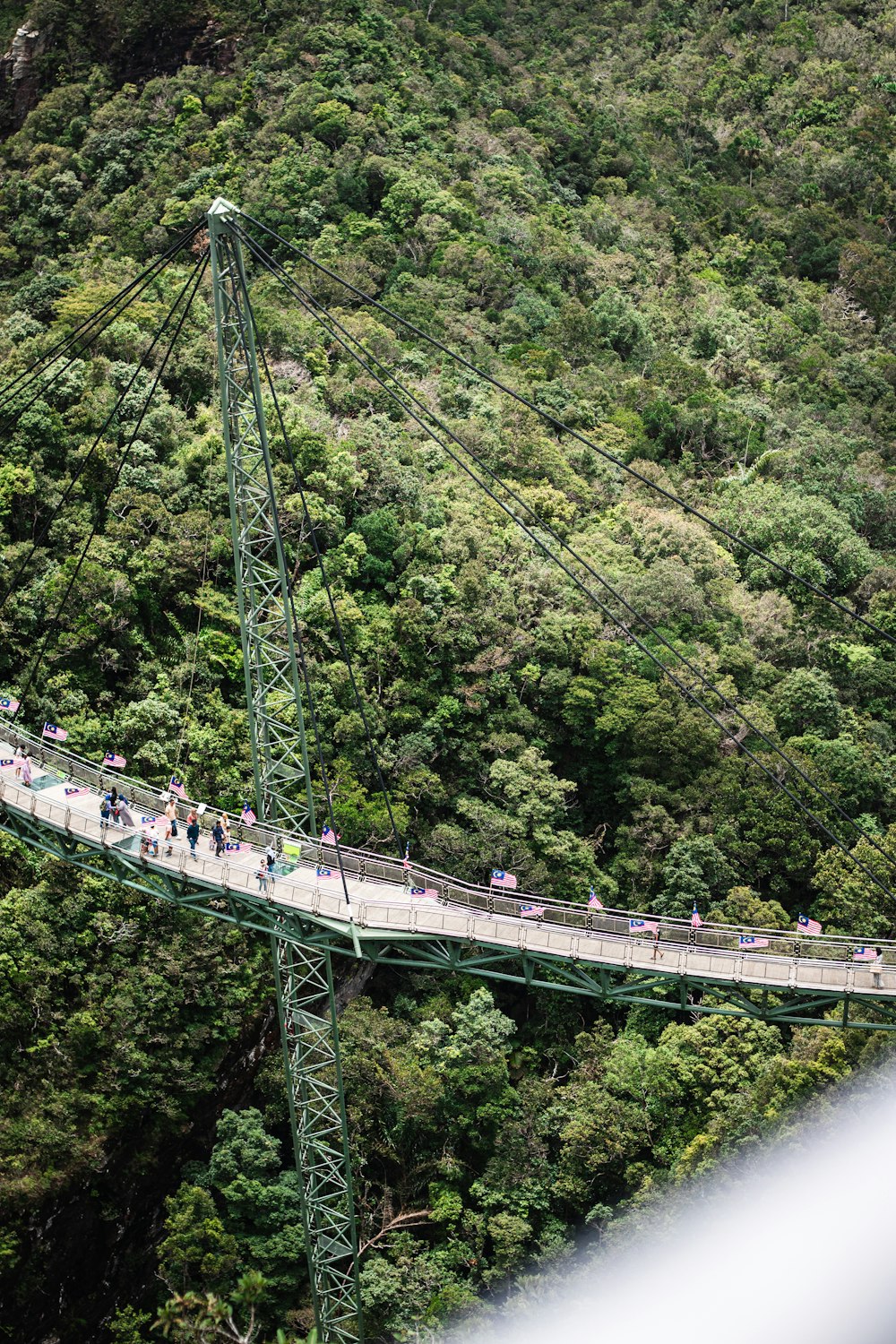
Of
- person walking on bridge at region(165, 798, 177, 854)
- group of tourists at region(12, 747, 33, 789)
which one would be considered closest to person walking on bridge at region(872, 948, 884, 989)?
person walking on bridge at region(165, 798, 177, 854)

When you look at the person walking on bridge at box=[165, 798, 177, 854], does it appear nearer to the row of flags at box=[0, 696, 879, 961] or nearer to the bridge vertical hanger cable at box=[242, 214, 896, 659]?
the row of flags at box=[0, 696, 879, 961]

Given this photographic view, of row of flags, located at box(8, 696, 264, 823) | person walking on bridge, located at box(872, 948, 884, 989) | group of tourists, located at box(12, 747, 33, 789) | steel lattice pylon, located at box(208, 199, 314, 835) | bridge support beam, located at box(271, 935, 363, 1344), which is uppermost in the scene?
steel lattice pylon, located at box(208, 199, 314, 835)

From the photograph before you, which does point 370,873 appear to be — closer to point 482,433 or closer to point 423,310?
point 482,433

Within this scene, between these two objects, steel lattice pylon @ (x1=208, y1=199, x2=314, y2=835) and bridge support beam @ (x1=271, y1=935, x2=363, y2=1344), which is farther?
bridge support beam @ (x1=271, y1=935, x2=363, y2=1344)

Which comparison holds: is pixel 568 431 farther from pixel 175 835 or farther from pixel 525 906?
pixel 175 835

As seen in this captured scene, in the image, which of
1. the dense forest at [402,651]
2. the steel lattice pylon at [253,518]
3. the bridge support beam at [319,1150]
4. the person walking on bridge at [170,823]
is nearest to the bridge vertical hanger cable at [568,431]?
the steel lattice pylon at [253,518]

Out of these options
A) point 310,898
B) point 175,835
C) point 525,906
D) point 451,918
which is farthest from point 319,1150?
point 175,835

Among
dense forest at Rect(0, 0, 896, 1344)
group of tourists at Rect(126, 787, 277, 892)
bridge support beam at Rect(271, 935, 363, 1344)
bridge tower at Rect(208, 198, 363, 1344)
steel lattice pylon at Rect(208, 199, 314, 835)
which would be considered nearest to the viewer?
steel lattice pylon at Rect(208, 199, 314, 835)
